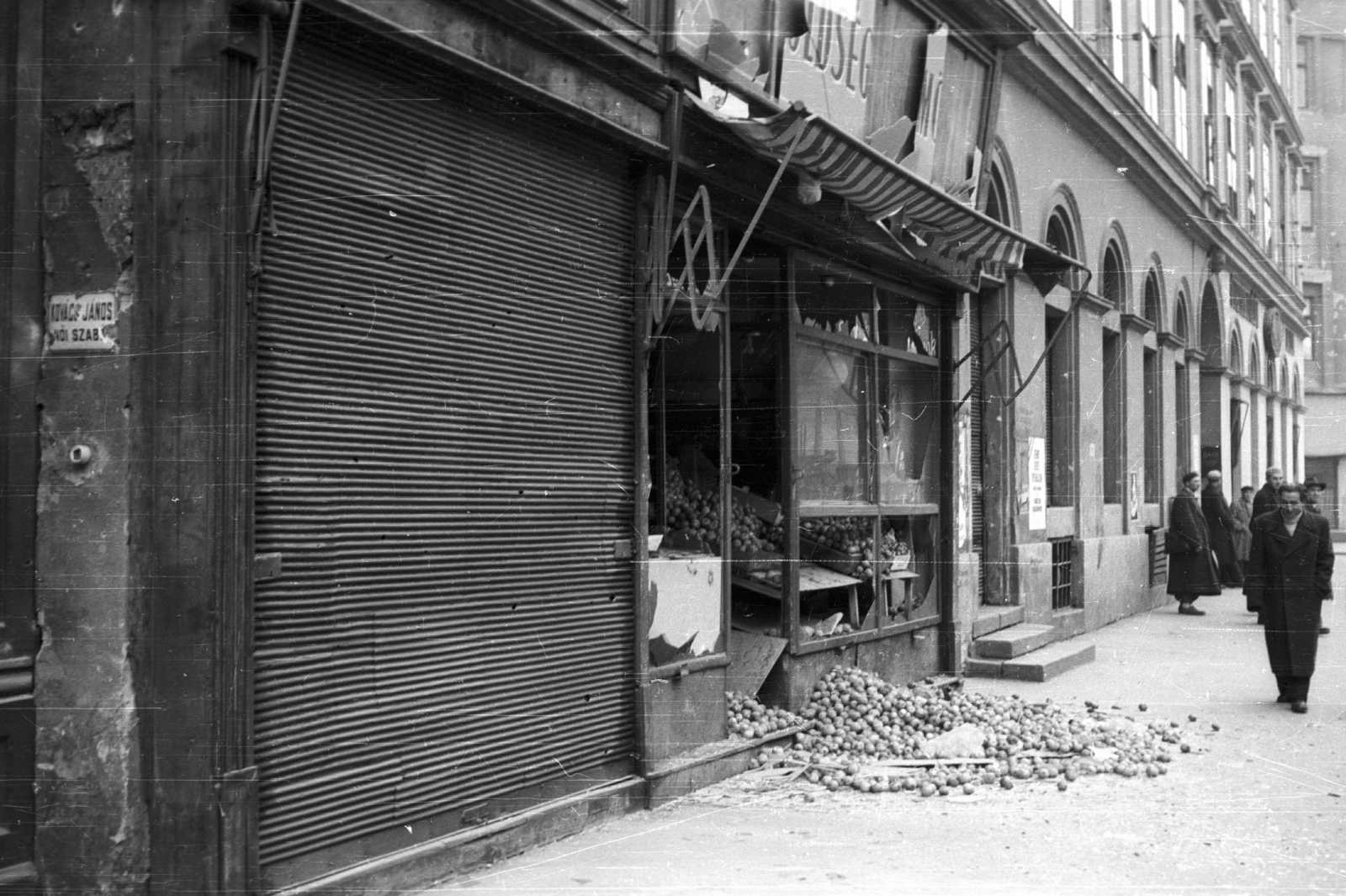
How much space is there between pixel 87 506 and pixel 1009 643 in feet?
29.3

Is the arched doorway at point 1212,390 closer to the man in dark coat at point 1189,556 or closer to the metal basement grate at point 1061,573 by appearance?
the man in dark coat at point 1189,556

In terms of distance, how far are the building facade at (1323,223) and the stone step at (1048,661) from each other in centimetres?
1423

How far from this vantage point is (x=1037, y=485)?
14125mm

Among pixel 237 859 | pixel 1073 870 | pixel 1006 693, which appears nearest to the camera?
pixel 237 859

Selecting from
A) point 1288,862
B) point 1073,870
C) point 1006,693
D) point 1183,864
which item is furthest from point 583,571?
point 1006,693

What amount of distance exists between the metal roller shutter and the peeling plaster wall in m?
0.45

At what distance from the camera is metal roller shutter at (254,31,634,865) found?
4.75m

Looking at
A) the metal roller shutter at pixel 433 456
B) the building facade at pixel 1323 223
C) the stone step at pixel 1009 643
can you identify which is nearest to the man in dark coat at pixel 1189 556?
the stone step at pixel 1009 643

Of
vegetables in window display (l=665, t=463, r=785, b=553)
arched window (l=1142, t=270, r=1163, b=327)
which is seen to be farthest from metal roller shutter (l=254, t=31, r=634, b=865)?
arched window (l=1142, t=270, r=1163, b=327)

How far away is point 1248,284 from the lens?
2731 cm

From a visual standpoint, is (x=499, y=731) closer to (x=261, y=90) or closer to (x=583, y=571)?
(x=583, y=571)

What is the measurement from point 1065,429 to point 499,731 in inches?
448

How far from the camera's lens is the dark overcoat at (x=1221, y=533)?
18.9 metres

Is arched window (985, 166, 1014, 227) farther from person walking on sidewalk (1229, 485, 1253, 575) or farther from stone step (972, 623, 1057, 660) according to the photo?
person walking on sidewalk (1229, 485, 1253, 575)
